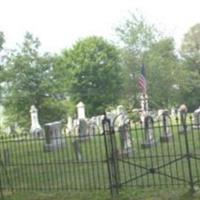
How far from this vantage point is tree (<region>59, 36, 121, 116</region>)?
174ft

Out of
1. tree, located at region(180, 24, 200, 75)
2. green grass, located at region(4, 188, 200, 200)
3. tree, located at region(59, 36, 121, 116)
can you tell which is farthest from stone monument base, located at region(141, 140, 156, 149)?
tree, located at region(180, 24, 200, 75)

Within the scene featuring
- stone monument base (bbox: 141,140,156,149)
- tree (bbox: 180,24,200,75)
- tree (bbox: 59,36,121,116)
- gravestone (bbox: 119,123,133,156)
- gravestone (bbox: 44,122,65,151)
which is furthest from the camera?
tree (bbox: 180,24,200,75)

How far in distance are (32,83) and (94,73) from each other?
1211 cm

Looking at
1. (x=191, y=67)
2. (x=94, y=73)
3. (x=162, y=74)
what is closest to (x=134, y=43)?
(x=162, y=74)

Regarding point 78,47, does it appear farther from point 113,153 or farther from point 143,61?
point 113,153

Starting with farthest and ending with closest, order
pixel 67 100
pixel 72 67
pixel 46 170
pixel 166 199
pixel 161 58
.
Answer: pixel 72 67
pixel 67 100
pixel 161 58
pixel 46 170
pixel 166 199

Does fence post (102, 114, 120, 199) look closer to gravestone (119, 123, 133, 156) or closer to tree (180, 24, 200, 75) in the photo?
gravestone (119, 123, 133, 156)

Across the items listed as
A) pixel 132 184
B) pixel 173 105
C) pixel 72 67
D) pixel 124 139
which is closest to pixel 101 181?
pixel 132 184

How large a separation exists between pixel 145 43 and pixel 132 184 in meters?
37.0

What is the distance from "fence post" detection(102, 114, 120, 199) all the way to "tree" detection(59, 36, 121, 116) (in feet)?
136

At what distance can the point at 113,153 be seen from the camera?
998 centimetres

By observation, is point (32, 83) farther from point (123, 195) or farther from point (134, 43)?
point (123, 195)

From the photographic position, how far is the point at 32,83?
44.2 m

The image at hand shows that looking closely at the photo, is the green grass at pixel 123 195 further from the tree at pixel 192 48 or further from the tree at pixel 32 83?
the tree at pixel 192 48
